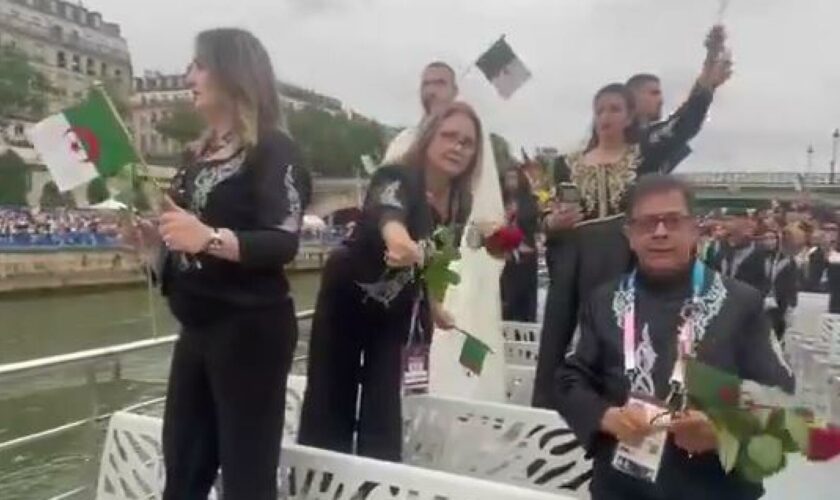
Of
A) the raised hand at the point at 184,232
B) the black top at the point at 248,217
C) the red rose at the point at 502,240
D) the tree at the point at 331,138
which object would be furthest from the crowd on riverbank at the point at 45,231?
the raised hand at the point at 184,232

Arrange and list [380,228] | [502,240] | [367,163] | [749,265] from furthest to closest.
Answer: [749,265]
[367,163]
[502,240]
[380,228]

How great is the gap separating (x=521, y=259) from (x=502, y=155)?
0.82 metres

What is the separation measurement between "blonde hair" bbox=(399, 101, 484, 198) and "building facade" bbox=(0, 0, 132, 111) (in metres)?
67.9

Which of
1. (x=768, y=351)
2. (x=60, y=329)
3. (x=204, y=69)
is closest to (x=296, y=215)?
(x=204, y=69)

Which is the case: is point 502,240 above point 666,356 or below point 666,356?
above

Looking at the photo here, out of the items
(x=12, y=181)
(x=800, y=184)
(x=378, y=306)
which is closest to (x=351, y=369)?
(x=378, y=306)

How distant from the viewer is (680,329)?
210cm

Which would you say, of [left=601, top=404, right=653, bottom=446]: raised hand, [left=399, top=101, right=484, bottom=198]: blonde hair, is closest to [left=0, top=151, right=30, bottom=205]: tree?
[left=399, top=101, right=484, bottom=198]: blonde hair

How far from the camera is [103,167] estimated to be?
238cm

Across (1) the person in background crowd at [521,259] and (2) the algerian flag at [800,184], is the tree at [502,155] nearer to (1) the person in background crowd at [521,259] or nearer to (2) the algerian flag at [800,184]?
(1) the person in background crowd at [521,259]

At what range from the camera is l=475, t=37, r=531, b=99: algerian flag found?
5.08 metres

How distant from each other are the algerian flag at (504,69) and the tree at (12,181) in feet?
142

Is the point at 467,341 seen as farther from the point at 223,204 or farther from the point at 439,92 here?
the point at 223,204

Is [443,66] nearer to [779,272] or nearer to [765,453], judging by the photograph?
[765,453]
